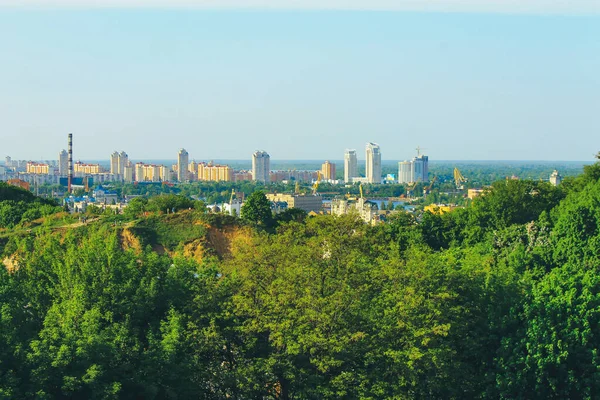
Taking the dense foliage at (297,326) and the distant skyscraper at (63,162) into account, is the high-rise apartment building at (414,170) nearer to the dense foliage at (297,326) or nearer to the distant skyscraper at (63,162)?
the distant skyscraper at (63,162)

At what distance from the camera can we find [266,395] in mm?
13273

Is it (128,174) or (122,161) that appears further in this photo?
(122,161)

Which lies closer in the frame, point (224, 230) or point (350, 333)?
point (350, 333)

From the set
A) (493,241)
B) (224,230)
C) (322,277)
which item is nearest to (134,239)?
(224,230)

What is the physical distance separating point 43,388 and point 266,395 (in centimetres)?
331

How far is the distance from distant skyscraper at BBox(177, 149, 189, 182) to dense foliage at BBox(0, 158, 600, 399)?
151923mm

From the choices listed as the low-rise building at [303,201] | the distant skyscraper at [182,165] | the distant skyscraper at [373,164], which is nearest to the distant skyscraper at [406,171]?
the distant skyscraper at [373,164]

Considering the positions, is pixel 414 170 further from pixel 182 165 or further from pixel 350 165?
pixel 182 165

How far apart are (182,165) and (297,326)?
158 m

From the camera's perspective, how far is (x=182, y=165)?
170m

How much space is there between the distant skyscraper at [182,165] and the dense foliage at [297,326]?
152 metres

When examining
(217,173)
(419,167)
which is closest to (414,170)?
(419,167)

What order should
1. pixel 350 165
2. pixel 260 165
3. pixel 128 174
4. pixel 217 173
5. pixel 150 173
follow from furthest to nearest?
pixel 350 165 → pixel 260 165 → pixel 150 173 → pixel 128 174 → pixel 217 173

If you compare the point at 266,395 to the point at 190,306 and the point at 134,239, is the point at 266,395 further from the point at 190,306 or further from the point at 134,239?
the point at 134,239
